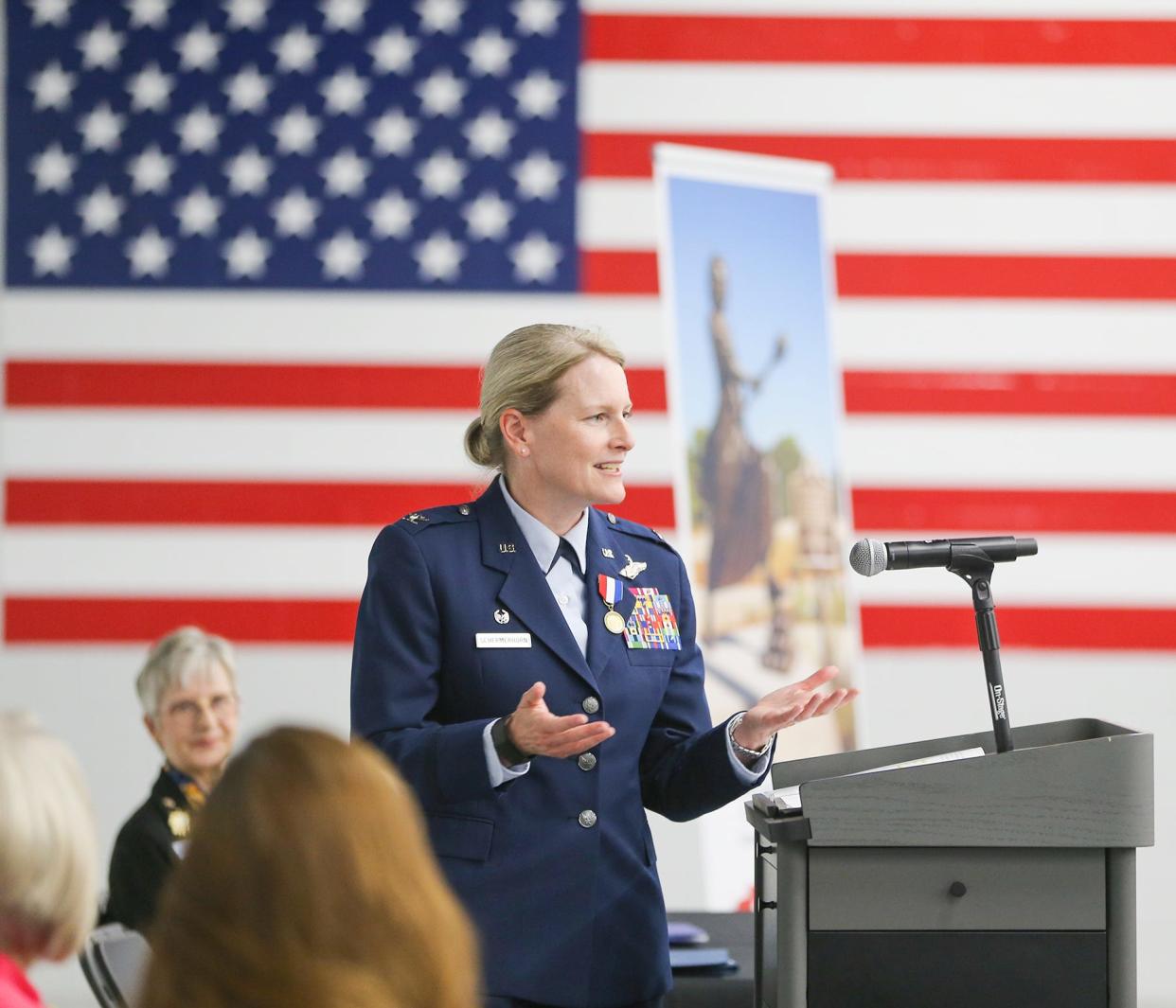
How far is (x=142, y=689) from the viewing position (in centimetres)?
304

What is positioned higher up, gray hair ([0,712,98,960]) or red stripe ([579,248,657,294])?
red stripe ([579,248,657,294])

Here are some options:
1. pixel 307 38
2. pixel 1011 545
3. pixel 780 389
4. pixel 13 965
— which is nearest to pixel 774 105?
pixel 780 389

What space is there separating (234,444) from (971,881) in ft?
9.28

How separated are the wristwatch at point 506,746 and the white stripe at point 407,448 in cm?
235

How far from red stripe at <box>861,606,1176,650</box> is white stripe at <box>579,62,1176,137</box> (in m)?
1.34

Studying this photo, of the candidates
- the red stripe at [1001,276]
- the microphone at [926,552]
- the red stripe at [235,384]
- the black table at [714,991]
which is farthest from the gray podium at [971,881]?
the red stripe at [1001,276]

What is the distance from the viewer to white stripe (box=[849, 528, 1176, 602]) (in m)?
3.96

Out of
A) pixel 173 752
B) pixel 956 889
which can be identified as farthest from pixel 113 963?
pixel 956 889

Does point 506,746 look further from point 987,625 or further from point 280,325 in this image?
point 280,325

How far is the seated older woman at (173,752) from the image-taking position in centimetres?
260

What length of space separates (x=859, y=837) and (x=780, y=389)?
88.4 inches

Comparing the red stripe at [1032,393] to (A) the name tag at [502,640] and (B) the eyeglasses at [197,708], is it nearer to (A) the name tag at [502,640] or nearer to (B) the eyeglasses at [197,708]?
(B) the eyeglasses at [197,708]

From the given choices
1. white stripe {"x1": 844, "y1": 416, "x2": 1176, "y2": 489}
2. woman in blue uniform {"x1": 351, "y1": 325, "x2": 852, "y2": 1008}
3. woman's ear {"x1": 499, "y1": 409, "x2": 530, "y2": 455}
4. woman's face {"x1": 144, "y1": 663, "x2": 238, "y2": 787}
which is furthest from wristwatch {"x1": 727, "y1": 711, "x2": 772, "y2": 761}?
white stripe {"x1": 844, "y1": 416, "x2": 1176, "y2": 489}

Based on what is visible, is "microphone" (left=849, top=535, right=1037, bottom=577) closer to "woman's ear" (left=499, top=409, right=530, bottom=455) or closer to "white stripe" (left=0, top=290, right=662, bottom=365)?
"woman's ear" (left=499, top=409, right=530, bottom=455)
